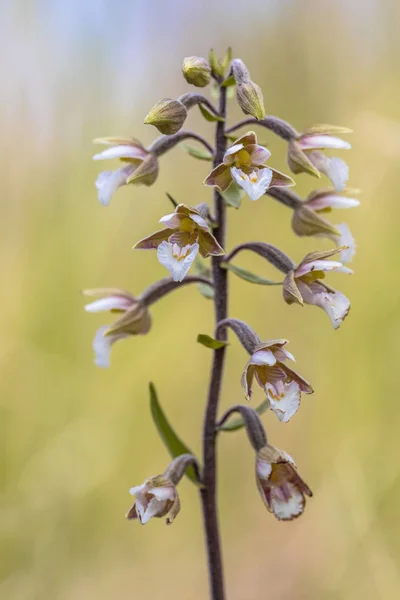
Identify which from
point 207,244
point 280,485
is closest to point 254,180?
point 207,244

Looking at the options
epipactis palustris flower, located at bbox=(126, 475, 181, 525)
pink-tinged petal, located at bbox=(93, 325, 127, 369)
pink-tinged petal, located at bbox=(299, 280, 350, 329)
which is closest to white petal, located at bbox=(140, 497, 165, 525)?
epipactis palustris flower, located at bbox=(126, 475, 181, 525)

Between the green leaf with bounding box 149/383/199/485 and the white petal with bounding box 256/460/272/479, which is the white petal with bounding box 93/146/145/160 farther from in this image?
the white petal with bounding box 256/460/272/479

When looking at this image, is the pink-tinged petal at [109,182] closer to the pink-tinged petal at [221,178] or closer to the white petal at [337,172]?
the pink-tinged petal at [221,178]

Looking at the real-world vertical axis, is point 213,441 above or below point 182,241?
below

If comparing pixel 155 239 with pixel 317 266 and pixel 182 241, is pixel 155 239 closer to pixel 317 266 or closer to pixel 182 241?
pixel 182 241

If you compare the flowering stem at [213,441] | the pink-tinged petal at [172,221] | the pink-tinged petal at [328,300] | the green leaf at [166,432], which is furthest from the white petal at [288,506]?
the pink-tinged petal at [172,221]

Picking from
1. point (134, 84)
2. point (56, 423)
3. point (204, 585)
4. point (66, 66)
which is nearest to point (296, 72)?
point (134, 84)
